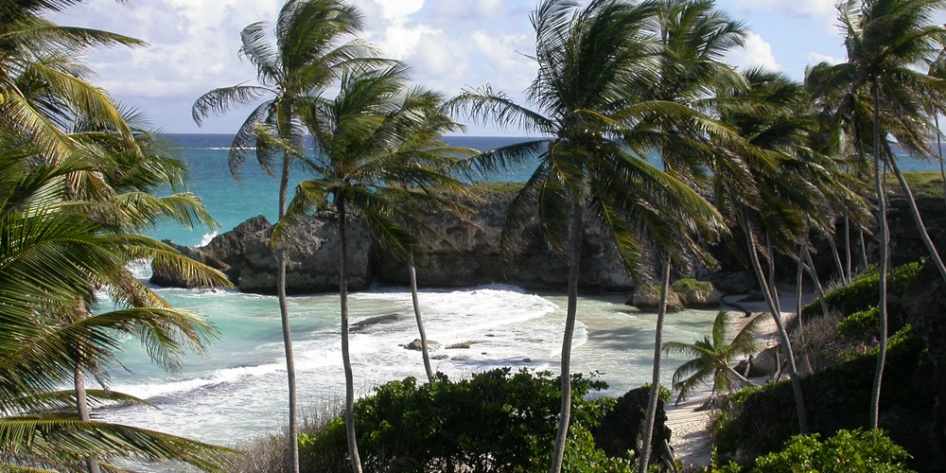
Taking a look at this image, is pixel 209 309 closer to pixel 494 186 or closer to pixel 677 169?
pixel 494 186

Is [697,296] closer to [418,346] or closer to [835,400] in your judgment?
[418,346]

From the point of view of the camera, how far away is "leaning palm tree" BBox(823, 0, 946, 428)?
14.5 m

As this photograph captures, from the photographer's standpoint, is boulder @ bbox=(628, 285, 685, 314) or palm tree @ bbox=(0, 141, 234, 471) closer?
palm tree @ bbox=(0, 141, 234, 471)

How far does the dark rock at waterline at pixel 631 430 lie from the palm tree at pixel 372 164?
4.89 m

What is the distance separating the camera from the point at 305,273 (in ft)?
130

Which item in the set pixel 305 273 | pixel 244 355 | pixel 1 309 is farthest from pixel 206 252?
pixel 1 309

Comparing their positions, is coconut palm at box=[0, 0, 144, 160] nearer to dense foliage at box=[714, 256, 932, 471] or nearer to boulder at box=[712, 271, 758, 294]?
dense foliage at box=[714, 256, 932, 471]

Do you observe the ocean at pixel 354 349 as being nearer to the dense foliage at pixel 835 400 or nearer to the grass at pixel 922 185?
the dense foliage at pixel 835 400

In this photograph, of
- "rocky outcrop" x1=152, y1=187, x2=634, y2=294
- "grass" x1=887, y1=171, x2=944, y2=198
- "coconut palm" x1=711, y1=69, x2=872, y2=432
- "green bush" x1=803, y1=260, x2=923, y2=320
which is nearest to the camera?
"coconut palm" x1=711, y1=69, x2=872, y2=432

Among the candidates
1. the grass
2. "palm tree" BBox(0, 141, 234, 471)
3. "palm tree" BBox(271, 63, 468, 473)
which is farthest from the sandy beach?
the grass

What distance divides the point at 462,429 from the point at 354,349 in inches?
568

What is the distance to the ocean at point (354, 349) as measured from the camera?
68.9 feet

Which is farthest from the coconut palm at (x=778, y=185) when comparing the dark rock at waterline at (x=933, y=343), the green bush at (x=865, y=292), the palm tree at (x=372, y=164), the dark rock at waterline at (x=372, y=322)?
the dark rock at waterline at (x=372, y=322)

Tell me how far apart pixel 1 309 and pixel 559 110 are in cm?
760
